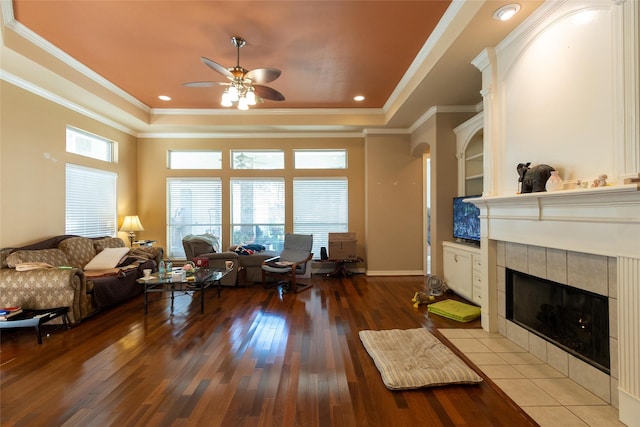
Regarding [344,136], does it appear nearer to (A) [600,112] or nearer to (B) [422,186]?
(B) [422,186]

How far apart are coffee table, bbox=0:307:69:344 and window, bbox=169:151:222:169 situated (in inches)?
148

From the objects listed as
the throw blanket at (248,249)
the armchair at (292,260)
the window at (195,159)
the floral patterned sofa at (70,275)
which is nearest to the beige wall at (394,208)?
the armchair at (292,260)

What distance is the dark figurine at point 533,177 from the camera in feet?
7.40

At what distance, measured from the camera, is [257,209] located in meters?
6.19

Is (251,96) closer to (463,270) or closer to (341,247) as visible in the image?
(341,247)

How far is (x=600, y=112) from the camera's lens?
1.92 metres

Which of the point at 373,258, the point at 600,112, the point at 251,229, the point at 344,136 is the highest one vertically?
the point at 344,136

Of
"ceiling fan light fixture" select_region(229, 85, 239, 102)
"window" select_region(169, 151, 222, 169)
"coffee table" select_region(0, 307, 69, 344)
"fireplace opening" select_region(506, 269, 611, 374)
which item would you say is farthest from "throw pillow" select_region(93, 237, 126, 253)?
"fireplace opening" select_region(506, 269, 611, 374)

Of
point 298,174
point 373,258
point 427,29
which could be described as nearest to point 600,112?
point 427,29

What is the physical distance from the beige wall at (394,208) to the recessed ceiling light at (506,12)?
11.1ft

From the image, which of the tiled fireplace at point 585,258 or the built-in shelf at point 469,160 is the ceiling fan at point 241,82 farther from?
the built-in shelf at point 469,160

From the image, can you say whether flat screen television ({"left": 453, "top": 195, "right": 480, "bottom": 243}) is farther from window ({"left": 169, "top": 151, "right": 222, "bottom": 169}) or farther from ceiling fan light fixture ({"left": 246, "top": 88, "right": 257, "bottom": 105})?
window ({"left": 169, "top": 151, "right": 222, "bottom": 169})

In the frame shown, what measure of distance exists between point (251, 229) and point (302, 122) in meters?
2.58

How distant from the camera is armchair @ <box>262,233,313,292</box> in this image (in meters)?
4.73
